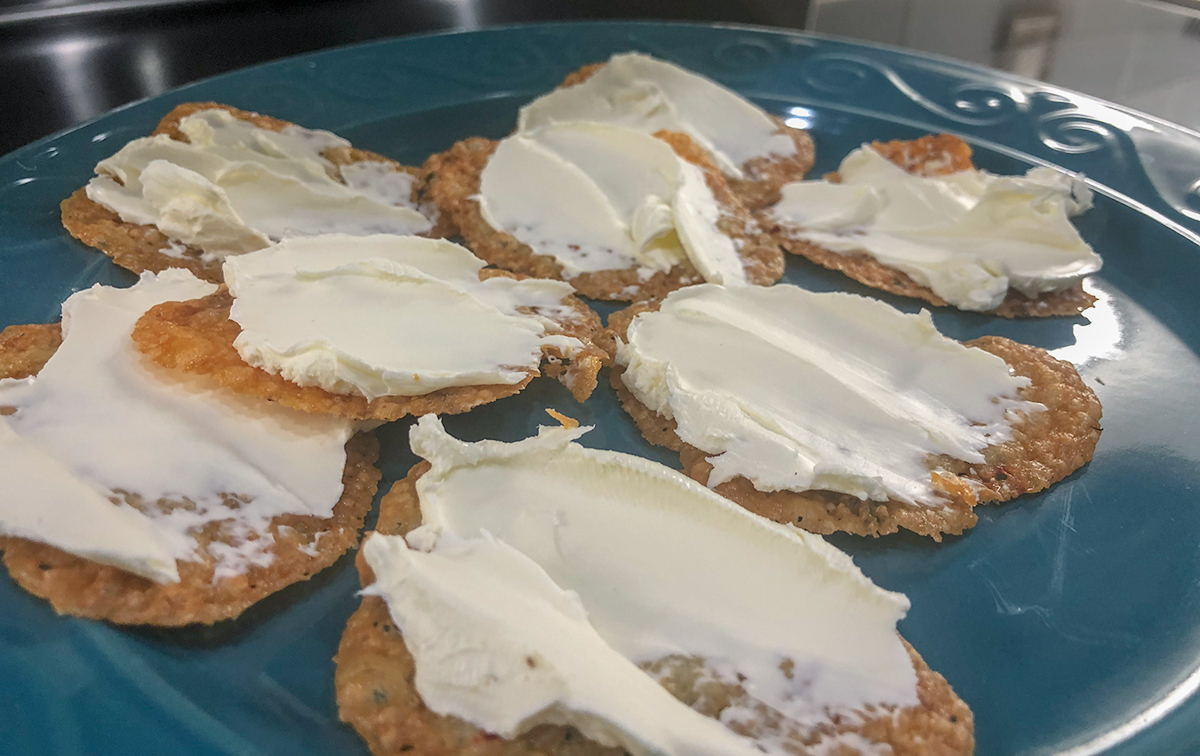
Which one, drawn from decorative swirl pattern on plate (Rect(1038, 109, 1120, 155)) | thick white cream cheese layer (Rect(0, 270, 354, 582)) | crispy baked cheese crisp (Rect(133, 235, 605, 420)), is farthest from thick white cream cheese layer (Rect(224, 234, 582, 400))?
decorative swirl pattern on plate (Rect(1038, 109, 1120, 155))

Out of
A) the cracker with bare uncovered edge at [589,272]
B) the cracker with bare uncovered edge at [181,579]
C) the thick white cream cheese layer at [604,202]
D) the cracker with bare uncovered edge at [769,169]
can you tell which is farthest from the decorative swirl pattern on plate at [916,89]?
the cracker with bare uncovered edge at [181,579]

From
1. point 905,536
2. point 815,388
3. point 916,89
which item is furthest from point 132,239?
point 916,89

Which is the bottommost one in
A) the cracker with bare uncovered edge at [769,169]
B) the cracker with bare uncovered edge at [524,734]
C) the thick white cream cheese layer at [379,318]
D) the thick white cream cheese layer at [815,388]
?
the cracker with bare uncovered edge at [524,734]

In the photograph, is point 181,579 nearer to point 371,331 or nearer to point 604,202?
point 371,331

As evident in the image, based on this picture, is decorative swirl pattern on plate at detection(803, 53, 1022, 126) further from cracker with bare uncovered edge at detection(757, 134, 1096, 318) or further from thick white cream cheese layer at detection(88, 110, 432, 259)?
thick white cream cheese layer at detection(88, 110, 432, 259)

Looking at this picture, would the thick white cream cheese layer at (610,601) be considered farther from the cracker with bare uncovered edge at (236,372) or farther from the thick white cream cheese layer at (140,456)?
the thick white cream cheese layer at (140,456)

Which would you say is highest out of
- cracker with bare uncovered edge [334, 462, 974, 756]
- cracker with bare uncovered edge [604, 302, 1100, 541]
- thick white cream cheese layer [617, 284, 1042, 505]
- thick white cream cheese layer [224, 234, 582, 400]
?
thick white cream cheese layer [224, 234, 582, 400]

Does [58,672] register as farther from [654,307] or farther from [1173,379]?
[1173,379]

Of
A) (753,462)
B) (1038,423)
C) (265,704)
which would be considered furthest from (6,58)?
(1038,423)
